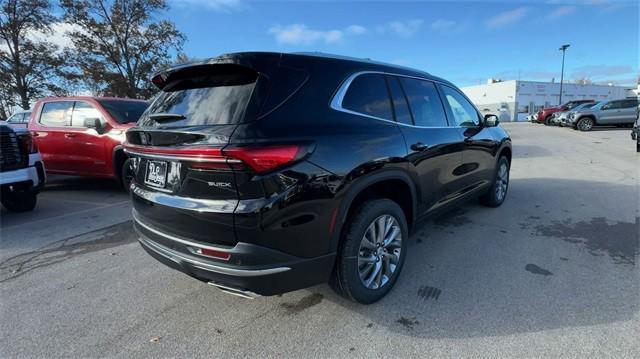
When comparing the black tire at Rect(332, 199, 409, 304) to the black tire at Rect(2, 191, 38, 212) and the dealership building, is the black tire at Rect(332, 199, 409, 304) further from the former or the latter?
the dealership building

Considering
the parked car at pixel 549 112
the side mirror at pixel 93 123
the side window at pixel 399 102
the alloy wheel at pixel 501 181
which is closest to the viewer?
the side window at pixel 399 102

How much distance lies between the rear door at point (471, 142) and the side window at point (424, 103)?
23 centimetres

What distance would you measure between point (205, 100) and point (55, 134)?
5943mm

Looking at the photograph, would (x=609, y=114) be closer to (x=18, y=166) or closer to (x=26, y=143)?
(x=26, y=143)

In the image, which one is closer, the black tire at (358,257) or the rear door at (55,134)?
the black tire at (358,257)

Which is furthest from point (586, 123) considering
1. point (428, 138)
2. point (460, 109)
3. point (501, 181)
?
point (428, 138)

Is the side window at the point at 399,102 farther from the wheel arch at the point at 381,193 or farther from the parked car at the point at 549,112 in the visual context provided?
the parked car at the point at 549,112

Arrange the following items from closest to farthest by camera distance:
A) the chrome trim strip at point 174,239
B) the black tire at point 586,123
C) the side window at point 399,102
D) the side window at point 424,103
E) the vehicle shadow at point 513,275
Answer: the chrome trim strip at point 174,239 < the vehicle shadow at point 513,275 < the side window at point 399,102 < the side window at point 424,103 < the black tire at point 586,123

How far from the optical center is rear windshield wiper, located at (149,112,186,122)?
7.69 feet

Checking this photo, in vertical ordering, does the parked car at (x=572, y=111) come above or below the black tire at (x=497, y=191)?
above

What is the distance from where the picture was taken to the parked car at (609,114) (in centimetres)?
1848

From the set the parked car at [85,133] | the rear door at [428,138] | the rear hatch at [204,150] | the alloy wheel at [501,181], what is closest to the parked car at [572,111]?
the alloy wheel at [501,181]

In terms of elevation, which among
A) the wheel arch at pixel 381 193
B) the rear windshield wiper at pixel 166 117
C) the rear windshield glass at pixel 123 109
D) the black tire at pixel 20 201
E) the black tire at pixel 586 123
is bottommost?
the black tire at pixel 20 201

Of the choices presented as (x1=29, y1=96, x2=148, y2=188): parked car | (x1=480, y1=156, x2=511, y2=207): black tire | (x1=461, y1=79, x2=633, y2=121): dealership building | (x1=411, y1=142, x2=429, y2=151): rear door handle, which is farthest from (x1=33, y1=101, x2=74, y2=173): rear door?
(x1=461, y1=79, x2=633, y2=121): dealership building
